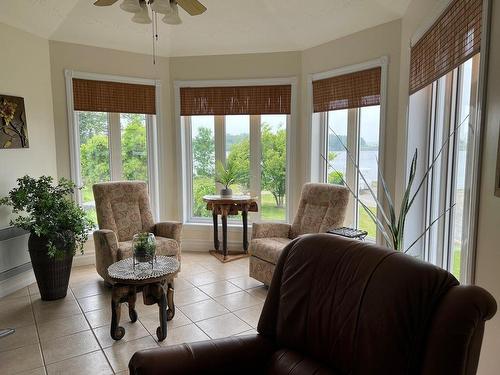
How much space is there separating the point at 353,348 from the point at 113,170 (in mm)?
4097

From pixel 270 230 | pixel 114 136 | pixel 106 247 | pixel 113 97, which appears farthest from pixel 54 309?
pixel 113 97

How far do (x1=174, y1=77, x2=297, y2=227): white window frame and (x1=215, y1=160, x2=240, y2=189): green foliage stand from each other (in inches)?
6.3

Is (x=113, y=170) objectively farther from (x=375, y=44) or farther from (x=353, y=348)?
(x=353, y=348)

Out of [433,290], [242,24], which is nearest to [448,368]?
[433,290]

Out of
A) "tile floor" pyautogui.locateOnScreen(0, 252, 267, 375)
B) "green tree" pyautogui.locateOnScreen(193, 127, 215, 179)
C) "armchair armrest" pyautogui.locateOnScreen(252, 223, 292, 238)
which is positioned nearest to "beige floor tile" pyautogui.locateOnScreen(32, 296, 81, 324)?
"tile floor" pyautogui.locateOnScreen(0, 252, 267, 375)

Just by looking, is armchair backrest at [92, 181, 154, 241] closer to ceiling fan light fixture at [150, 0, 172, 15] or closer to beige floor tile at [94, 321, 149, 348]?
beige floor tile at [94, 321, 149, 348]

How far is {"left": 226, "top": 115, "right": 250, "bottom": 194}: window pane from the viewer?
4957 mm

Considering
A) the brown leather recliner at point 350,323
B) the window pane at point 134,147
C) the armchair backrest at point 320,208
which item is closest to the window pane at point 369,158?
the armchair backrest at point 320,208

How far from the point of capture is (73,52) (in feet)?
13.8

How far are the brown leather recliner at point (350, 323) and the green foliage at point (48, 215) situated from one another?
2.30 m

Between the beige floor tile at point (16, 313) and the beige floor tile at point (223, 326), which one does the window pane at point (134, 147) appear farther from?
the beige floor tile at point (223, 326)

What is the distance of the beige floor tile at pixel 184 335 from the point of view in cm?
271

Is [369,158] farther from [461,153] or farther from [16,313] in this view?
[16,313]

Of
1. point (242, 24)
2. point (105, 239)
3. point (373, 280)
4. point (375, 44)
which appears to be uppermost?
point (242, 24)
